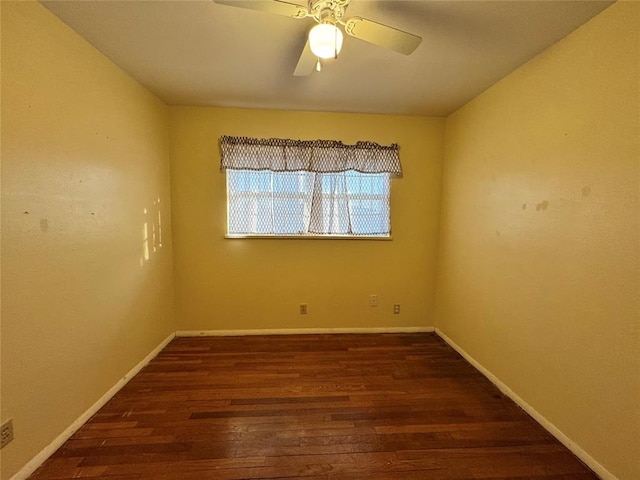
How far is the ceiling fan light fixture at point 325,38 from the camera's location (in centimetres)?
125

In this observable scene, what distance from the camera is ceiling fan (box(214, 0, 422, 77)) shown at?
1.20 m

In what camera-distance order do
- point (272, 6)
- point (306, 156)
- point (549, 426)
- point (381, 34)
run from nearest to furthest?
point (272, 6) → point (381, 34) → point (549, 426) → point (306, 156)

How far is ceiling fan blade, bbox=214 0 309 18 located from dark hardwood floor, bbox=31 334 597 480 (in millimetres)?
2146

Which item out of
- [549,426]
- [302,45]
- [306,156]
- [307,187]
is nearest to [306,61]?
[302,45]

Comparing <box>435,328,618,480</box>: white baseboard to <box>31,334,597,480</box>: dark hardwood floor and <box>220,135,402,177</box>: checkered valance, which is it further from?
<box>220,135,402,177</box>: checkered valance

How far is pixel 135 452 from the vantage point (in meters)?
1.52

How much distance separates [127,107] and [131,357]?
1.93 m

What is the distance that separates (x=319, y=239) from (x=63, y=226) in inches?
78.9

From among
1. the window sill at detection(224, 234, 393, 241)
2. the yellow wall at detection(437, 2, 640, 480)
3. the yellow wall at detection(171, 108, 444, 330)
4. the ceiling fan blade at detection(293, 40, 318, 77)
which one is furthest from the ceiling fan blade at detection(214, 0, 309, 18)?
the window sill at detection(224, 234, 393, 241)

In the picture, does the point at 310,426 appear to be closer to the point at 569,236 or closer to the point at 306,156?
the point at 569,236

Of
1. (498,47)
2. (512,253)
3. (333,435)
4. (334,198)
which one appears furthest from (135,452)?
(498,47)

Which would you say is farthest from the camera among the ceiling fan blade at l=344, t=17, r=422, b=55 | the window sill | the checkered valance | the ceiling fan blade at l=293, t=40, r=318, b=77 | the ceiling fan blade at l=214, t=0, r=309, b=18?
the window sill

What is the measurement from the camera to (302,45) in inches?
69.9

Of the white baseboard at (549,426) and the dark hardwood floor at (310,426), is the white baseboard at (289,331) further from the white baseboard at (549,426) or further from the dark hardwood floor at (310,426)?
the white baseboard at (549,426)
